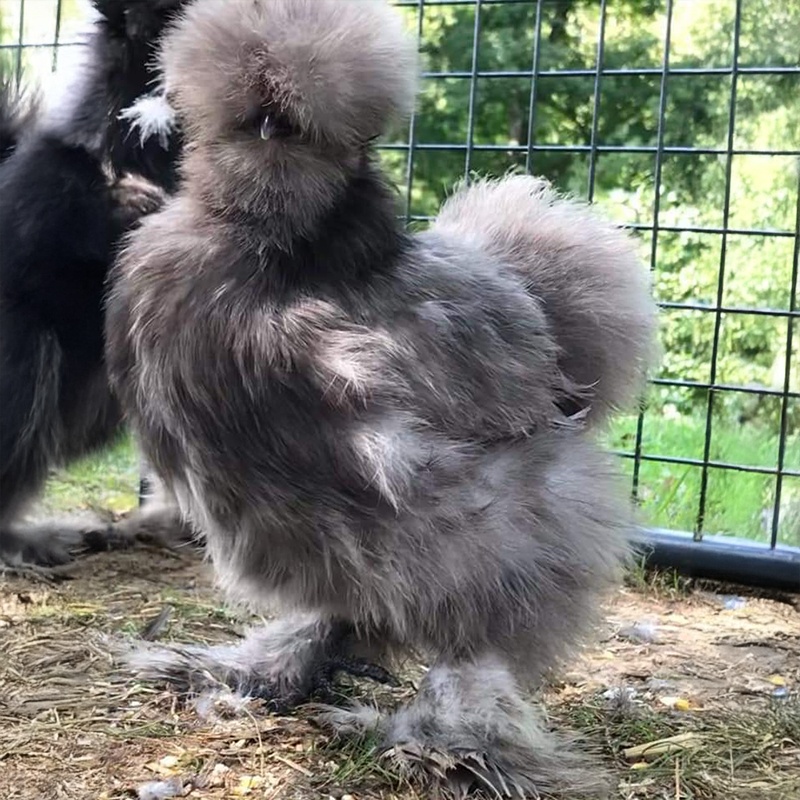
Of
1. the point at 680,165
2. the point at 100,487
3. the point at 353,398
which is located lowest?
the point at 100,487

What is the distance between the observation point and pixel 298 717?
7.28ft

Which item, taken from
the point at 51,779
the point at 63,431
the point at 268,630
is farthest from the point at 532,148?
the point at 51,779

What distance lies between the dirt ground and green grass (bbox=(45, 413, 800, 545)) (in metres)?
0.43

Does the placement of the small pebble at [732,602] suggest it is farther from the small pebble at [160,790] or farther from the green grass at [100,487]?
the green grass at [100,487]

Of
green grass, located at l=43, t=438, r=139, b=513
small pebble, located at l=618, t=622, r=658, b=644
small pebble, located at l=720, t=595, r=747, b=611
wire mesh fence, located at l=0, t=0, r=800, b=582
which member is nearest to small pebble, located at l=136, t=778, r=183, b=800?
wire mesh fence, located at l=0, t=0, r=800, b=582

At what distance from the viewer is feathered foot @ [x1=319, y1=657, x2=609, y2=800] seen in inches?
75.6

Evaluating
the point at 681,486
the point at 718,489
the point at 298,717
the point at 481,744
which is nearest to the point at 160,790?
the point at 298,717

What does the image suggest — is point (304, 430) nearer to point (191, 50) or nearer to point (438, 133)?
point (191, 50)

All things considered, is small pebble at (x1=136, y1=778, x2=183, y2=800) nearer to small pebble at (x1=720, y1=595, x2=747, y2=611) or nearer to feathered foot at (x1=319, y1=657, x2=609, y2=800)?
feathered foot at (x1=319, y1=657, x2=609, y2=800)

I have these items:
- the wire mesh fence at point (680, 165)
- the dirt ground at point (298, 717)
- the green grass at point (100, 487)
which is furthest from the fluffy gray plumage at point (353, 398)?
the green grass at point (100, 487)

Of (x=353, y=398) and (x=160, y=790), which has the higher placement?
(x=353, y=398)

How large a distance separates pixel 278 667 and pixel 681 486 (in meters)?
1.95

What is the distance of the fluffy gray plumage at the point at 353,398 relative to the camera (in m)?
1.86

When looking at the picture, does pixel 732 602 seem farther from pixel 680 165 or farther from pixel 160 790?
pixel 680 165
